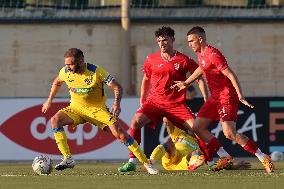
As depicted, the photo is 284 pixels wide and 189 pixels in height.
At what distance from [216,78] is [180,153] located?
1.63 meters

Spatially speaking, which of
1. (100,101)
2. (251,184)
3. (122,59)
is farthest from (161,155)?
(122,59)

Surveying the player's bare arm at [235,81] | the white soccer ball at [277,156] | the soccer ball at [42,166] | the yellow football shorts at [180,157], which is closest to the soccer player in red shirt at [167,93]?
the yellow football shorts at [180,157]

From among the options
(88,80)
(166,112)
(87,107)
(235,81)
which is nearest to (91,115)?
(87,107)

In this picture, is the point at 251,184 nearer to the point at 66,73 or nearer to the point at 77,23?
the point at 66,73

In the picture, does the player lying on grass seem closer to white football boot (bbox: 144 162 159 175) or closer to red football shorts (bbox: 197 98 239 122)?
red football shorts (bbox: 197 98 239 122)

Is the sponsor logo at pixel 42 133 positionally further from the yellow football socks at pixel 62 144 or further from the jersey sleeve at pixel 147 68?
the yellow football socks at pixel 62 144

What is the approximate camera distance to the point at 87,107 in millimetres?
14789

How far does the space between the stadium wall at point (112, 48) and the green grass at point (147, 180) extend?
7.74 metres

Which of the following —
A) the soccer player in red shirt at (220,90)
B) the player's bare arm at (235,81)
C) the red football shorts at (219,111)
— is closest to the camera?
the player's bare arm at (235,81)

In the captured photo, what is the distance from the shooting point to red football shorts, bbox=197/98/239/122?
14312mm

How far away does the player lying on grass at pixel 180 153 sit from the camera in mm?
15086

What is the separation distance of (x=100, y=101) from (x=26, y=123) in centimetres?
475

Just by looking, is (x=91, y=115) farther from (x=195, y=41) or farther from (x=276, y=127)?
(x=276, y=127)

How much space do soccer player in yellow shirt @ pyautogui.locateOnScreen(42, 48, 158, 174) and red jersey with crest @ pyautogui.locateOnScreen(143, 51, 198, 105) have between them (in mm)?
984
